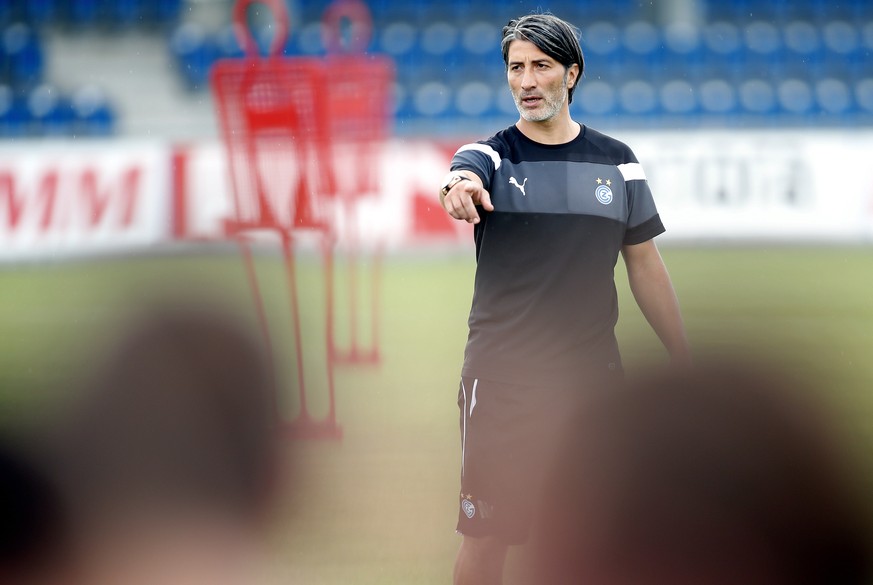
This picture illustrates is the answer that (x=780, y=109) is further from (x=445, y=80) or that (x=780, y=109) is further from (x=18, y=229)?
(x=18, y=229)

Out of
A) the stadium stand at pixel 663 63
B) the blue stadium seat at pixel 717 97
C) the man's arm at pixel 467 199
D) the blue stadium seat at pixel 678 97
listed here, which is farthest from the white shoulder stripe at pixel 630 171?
the blue stadium seat at pixel 717 97

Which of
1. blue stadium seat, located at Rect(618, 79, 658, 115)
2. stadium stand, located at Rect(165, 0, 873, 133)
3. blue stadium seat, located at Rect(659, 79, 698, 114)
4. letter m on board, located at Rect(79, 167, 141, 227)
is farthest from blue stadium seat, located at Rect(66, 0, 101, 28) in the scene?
blue stadium seat, located at Rect(659, 79, 698, 114)

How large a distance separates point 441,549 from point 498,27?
11728mm

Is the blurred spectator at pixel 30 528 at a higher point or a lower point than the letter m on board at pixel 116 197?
lower

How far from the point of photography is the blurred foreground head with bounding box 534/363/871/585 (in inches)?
91.2

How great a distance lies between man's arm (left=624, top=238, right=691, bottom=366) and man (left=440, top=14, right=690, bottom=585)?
0.48 ft

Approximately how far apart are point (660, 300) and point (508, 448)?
52cm

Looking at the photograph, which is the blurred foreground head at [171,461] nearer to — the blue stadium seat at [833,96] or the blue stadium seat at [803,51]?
the blue stadium seat at [833,96]

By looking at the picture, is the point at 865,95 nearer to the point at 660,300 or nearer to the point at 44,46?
the point at 44,46

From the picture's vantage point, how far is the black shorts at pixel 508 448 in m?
2.15

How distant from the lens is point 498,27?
45.8ft

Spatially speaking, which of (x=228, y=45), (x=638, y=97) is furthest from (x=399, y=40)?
(x=638, y=97)

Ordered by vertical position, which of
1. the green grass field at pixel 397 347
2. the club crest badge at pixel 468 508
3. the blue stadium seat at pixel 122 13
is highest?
the blue stadium seat at pixel 122 13

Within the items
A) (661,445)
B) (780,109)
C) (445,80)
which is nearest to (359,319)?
(661,445)
